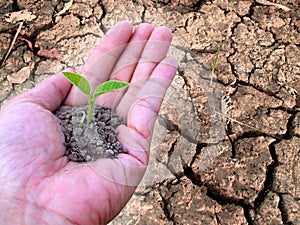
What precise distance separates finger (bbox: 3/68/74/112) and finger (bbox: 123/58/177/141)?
30 cm

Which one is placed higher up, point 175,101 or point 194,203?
point 175,101

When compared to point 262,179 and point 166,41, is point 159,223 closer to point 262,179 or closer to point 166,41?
point 262,179

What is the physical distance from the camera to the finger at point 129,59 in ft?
7.50

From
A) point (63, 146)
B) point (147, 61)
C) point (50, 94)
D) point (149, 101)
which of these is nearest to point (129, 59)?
point (147, 61)

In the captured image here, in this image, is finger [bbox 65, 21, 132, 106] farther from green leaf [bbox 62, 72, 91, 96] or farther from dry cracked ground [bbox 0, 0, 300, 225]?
dry cracked ground [bbox 0, 0, 300, 225]

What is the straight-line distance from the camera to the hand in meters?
1.74

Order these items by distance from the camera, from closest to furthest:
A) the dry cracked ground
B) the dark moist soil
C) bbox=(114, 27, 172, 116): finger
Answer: the dark moist soil → bbox=(114, 27, 172, 116): finger → the dry cracked ground

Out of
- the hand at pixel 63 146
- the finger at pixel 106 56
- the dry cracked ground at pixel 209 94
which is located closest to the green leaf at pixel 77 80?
the hand at pixel 63 146

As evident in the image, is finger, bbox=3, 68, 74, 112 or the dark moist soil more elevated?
finger, bbox=3, 68, 74, 112

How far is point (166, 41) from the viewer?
239 cm

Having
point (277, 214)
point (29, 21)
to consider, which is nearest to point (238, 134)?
point (277, 214)

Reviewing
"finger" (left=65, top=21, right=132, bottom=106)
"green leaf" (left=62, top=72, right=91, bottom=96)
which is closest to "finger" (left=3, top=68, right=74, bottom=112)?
"finger" (left=65, top=21, right=132, bottom=106)

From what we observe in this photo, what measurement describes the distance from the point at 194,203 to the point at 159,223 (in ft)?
0.75

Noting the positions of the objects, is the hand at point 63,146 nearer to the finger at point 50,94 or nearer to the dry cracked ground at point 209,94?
the finger at point 50,94
